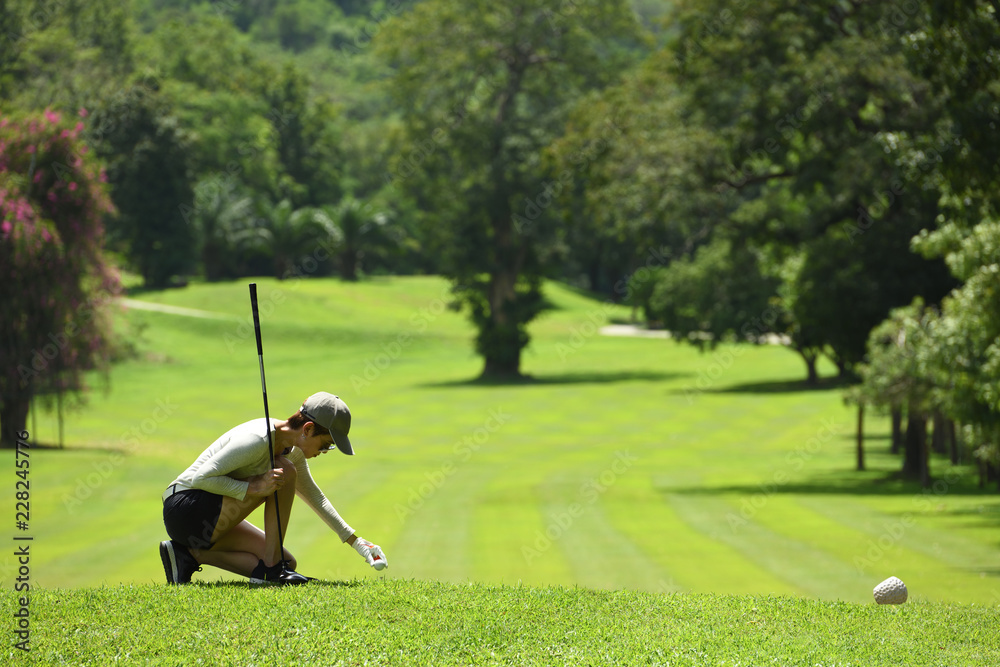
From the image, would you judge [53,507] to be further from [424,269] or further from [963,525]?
[424,269]

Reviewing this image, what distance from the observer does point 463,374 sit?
205ft

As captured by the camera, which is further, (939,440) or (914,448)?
(939,440)

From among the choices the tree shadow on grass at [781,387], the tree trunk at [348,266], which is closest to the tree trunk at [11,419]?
the tree shadow on grass at [781,387]

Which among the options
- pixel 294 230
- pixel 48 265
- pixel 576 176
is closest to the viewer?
pixel 48 265

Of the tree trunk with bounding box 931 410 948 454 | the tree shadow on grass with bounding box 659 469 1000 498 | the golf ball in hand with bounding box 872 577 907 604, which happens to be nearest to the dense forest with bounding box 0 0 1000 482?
the tree trunk with bounding box 931 410 948 454

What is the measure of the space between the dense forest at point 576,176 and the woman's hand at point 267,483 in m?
10.2

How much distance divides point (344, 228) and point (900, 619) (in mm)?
81194

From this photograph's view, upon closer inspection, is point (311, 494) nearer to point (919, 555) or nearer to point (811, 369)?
point (919, 555)

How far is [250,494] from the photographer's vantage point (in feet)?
24.0

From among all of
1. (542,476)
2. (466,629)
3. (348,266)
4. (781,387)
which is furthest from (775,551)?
(348,266)

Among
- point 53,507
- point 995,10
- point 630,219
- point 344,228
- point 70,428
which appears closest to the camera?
point 995,10

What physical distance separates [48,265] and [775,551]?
2026 centimetres

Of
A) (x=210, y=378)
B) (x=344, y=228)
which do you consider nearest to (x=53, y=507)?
(x=210, y=378)

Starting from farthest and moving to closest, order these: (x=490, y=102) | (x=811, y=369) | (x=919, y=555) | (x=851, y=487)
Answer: (x=811, y=369), (x=490, y=102), (x=851, y=487), (x=919, y=555)
